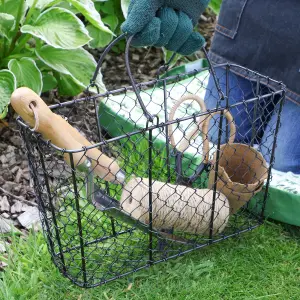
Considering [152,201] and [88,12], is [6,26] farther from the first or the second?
[152,201]

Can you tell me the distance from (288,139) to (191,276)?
0.53 m

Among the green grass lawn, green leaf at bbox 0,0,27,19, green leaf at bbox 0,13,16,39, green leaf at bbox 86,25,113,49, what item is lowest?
the green grass lawn


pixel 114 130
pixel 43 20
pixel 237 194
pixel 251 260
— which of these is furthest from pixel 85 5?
pixel 251 260

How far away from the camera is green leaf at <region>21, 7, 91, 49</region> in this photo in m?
1.72

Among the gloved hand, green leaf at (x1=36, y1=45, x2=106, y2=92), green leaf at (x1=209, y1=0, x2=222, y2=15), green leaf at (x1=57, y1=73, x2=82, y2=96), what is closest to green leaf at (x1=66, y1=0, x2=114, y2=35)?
green leaf at (x1=36, y1=45, x2=106, y2=92)

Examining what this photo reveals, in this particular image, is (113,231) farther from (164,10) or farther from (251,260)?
(164,10)

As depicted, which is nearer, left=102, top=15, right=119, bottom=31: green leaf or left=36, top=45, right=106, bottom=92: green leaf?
left=36, top=45, right=106, bottom=92: green leaf

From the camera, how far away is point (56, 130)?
1165mm

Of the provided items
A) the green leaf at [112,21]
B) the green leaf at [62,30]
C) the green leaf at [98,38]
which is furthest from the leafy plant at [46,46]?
the green leaf at [112,21]

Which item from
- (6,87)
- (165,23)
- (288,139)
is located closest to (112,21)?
(6,87)

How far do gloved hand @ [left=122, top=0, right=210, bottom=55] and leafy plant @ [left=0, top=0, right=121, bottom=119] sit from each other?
52cm

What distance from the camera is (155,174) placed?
1708 millimetres

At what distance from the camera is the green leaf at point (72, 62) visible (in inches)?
73.5

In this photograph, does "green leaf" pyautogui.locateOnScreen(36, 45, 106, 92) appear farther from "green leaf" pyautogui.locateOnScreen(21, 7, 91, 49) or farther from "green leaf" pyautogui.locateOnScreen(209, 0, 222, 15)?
"green leaf" pyautogui.locateOnScreen(209, 0, 222, 15)
